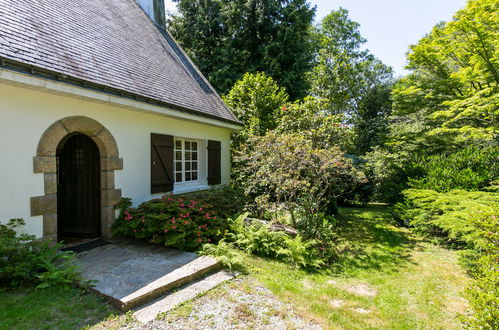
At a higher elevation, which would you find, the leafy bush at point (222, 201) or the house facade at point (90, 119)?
the house facade at point (90, 119)

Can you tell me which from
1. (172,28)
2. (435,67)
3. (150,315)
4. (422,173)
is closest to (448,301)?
(150,315)

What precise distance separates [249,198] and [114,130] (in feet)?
14.1

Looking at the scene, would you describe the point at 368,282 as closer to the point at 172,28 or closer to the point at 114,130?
the point at 114,130

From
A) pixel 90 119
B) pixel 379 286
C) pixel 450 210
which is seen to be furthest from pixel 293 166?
pixel 90 119

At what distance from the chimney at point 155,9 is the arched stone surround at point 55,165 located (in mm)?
8325

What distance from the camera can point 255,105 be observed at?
11.4 m

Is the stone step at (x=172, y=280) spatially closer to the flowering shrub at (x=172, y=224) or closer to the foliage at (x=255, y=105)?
the flowering shrub at (x=172, y=224)

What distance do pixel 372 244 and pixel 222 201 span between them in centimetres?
401

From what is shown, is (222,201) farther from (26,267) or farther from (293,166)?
(26,267)

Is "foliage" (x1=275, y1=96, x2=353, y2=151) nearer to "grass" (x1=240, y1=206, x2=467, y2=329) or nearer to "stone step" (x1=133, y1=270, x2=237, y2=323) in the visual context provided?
"grass" (x1=240, y1=206, x2=467, y2=329)

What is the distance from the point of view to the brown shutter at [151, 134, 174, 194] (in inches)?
257

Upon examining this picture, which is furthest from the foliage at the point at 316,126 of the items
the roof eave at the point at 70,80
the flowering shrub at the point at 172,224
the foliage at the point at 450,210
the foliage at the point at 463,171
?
the roof eave at the point at 70,80

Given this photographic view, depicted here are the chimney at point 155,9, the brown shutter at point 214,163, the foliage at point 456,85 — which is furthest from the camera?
the chimney at point 155,9

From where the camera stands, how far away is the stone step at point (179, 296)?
3074mm
